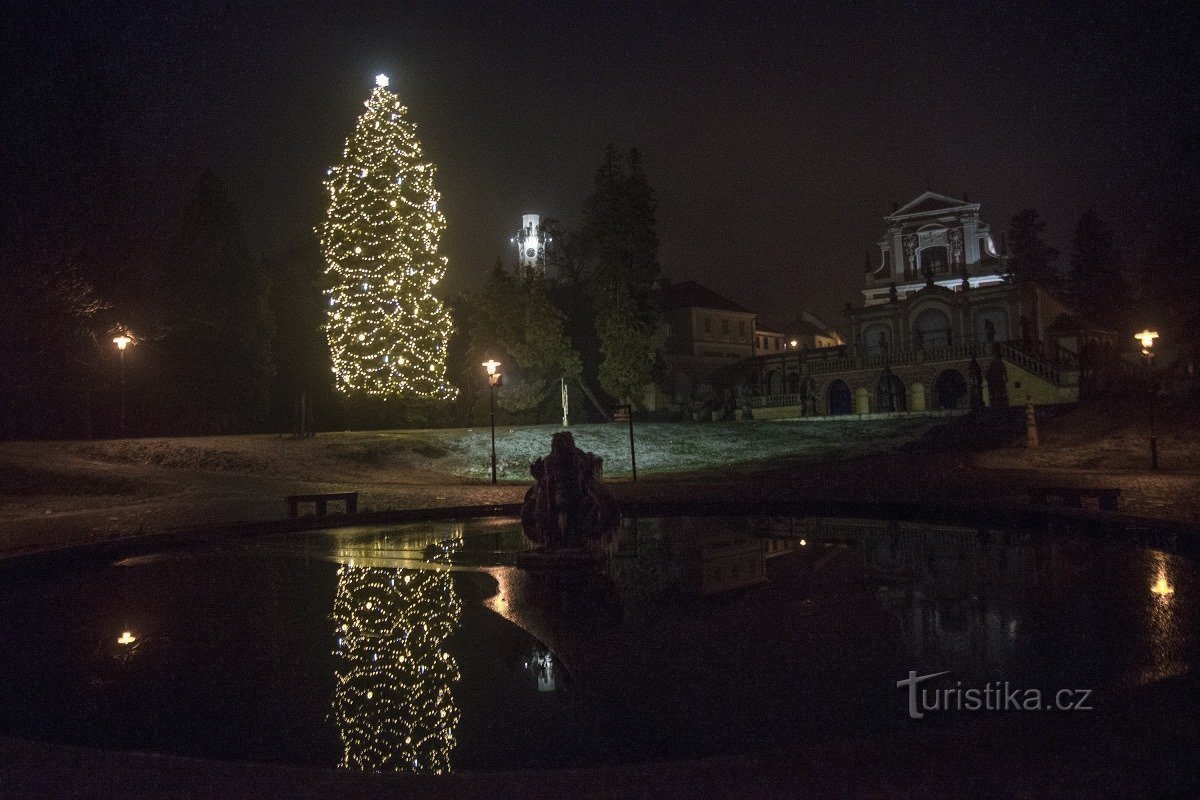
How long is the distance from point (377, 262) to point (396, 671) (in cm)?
3119

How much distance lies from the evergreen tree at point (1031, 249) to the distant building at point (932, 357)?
105 feet

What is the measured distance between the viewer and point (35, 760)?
4211 mm

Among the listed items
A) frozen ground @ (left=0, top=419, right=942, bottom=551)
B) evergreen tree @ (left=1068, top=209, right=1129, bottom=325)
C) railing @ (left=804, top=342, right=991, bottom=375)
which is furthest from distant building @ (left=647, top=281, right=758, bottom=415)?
evergreen tree @ (left=1068, top=209, right=1129, bottom=325)

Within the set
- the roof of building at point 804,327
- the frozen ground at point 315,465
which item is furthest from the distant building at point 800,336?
the frozen ground at point 315,465

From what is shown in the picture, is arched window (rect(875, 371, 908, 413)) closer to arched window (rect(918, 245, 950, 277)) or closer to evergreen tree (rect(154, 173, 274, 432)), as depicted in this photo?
arched window (rect(918, 245, 950, 277))

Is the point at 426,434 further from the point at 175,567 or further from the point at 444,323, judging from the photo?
the point at 175,567

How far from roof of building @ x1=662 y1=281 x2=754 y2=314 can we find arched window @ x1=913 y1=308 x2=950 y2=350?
19268mm

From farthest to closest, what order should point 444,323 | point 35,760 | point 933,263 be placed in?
point 933,263, point 444,323, point 35,760

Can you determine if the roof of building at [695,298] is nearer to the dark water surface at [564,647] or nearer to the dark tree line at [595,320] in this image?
the dark tree line at [595,320]

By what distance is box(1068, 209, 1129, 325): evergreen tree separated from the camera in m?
79.4

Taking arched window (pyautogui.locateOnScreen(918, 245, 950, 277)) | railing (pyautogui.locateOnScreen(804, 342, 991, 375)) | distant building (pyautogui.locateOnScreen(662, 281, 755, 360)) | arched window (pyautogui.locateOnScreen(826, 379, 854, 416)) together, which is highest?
arched window (pyautogui.locateOnScreen(918, 245, 950, 277))

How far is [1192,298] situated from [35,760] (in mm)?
53009

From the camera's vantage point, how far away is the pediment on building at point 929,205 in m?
69.2

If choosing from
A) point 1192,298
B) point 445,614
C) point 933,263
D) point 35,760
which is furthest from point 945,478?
point 933,263
